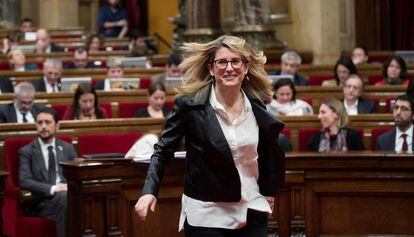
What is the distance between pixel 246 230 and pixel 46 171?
3.17 meters

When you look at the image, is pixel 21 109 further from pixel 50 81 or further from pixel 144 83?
pixel 144 83

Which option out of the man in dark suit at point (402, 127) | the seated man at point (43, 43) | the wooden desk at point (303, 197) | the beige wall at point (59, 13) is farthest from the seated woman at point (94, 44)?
the wooden desk at point (303, 197)

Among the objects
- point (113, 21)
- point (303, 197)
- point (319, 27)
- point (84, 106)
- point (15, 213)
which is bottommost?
point (15, 213)

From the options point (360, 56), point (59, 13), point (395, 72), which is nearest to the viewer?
point (395, 72)

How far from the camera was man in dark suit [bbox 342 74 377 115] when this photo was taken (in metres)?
8.90

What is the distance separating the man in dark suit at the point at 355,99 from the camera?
8898 mm

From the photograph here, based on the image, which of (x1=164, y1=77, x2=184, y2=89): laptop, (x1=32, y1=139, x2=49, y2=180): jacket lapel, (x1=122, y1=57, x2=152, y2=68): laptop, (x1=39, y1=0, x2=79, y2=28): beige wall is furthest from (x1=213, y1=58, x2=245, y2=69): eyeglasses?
(x1=39, y1=0, x2=79, y2=28): beige wall

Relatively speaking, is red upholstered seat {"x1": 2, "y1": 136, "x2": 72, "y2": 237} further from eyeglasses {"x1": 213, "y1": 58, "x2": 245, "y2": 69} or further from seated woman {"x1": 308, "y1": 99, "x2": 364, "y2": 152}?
eyeglasses {"x1": 213, "y1": 58, "x2": 245, "y2": 69}

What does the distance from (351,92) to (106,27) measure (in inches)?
380

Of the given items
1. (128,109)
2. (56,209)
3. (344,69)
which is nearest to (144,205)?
(56,209)

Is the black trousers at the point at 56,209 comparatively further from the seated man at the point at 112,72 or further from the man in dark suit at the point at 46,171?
the seated man at the point at 112,72

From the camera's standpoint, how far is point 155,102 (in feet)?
28.8

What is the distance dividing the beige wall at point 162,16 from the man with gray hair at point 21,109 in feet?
37.5

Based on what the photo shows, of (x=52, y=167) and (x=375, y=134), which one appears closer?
(x=52, y=167)
